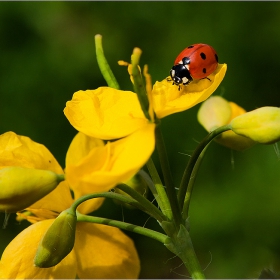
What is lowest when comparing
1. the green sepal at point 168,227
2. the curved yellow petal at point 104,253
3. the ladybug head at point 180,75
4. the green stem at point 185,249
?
the curved yellow petal at point 104,253

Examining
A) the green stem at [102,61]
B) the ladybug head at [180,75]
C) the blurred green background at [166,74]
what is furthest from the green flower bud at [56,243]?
the blurred green background at [166,74]

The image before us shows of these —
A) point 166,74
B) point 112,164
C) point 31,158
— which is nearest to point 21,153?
point 31,158

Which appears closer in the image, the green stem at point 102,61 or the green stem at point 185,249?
the green stem at point 185,249

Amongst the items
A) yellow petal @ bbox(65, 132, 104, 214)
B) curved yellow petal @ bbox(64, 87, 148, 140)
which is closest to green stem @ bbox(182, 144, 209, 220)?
curved yellow petal @ bbox(64, 87, 148, 140)

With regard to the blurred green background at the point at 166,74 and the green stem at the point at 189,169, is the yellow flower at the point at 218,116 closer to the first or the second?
the green stem at the point at 189,169

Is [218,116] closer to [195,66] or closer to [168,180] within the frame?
[195,66]

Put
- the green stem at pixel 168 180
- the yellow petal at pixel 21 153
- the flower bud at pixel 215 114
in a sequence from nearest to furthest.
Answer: the green stem at pixel 168 180 < the yellow petal at pixel 21 153 < the flower bud at pixel 215 114

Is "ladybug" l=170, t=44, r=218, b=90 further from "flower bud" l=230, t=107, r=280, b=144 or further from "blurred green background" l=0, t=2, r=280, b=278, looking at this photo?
"blurred green background" l=0, t=2, r=280, b=278
